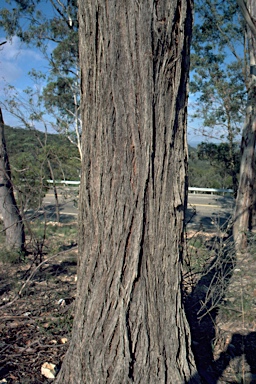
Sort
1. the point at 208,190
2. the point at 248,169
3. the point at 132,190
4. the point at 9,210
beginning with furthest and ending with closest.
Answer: the point at 208,190 < the point at 248,169 < the point at 9,210 < the point at 132,190

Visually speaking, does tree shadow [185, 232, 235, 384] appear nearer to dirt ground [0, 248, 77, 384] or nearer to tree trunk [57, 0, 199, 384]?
tree trunk [57, 0, 199, 384]

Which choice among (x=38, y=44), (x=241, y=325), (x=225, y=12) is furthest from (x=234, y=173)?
(x=241, y=325)

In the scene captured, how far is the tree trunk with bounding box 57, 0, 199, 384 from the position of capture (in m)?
2.33

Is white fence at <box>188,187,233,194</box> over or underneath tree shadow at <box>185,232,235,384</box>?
over

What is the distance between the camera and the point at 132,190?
2.41 m

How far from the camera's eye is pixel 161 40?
2.31 metres

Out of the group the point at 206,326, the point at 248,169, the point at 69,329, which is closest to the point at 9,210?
the point at 69,329

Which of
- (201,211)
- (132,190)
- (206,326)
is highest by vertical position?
(132,190)

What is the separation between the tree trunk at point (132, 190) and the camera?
233 cm

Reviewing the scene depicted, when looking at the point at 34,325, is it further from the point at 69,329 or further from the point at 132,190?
the point at 132,190

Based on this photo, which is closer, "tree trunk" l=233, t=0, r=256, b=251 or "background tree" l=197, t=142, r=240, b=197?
"tree trunk" l=233, t=0, r=256, b=251

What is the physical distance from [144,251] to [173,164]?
0.56 m

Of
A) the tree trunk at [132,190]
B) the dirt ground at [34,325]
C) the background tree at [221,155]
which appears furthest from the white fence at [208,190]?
the tree trunk at [132,190]

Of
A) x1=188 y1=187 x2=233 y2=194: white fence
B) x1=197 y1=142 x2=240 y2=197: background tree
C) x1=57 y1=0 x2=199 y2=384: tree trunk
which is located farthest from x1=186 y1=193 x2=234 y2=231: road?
x1=57 y1=0 x2=199 y2=384: tree trunk
